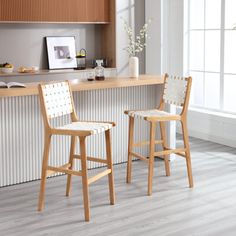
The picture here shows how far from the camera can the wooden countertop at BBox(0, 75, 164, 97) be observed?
4078 mm

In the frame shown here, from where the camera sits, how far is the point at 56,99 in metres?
3.95

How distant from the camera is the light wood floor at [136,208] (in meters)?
3.52

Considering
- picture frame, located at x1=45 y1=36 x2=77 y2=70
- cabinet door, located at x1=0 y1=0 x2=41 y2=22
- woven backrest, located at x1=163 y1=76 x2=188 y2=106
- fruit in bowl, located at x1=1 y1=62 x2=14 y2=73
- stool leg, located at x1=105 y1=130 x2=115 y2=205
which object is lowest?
stool leg, located at x1=105 y1=130 x2=115 y2=205

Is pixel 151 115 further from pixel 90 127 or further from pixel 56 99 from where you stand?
pixel 56 99

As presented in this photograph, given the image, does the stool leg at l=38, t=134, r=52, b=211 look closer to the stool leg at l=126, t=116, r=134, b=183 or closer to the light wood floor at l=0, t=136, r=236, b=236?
the light wood floor at l=0, t=136, r=236, b=236

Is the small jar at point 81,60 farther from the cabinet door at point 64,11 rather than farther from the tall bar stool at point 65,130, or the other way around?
the tall bar stool at point 65,130

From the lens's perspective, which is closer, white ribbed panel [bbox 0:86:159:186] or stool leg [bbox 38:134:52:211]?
stool leg [bbox 38:134:52:211]

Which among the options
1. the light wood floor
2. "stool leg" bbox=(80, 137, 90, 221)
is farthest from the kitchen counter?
"stool leg" bbox=(80, 137, 90, 221)

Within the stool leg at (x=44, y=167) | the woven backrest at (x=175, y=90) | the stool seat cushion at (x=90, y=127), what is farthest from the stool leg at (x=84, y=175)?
the woven backrest at (x=175, y=90)

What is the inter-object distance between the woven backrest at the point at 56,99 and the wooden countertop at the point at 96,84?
285mm

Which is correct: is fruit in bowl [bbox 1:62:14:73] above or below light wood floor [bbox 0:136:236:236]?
above

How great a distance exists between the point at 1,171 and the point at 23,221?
895mm

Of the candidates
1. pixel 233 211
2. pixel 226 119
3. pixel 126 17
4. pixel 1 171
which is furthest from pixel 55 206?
pixel 126 17

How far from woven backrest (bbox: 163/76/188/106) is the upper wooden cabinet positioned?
244 centimetres
